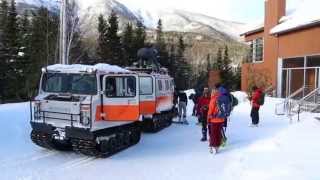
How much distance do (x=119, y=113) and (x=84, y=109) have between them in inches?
46.9

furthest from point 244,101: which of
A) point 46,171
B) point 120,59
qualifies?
point 120,59

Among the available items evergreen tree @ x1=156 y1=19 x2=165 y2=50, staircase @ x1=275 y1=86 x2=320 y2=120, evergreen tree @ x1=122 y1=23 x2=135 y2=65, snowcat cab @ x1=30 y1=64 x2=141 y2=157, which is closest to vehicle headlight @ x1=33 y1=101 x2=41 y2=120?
snowcat cab @ x1=30 y1=64 x2=141 y2=157

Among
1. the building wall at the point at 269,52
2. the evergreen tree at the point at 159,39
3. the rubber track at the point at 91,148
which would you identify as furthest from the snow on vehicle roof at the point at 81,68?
the evergreen tree at the point at 159,39

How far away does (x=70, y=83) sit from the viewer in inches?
531

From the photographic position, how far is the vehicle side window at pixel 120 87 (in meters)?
13.5

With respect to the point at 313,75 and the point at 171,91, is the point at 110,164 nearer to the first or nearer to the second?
the point at 171,91

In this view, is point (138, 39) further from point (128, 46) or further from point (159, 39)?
point (159, 39)

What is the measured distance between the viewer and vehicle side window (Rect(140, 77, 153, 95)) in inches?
694

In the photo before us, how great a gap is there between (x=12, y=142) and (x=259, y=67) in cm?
2748

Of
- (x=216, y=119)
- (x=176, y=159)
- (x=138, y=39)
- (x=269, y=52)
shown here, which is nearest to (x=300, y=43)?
(x=269, y=52)

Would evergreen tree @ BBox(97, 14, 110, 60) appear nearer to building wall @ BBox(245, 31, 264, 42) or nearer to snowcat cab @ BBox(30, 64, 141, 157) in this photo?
building wall @ BBox(245, 31, 264, 42)

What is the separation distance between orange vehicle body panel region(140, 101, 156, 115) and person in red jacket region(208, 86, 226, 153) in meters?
4.36

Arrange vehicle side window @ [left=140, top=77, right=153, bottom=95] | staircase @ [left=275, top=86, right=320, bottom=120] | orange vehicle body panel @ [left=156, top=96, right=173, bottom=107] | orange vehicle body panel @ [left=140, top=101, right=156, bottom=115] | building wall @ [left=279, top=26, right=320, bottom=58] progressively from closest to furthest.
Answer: orange vehicle body panel @ [left=140, top=101, right=156, bottom=115] < vehicle side window @ [left=140, top=77, right=153, bottom=95] < orange vehicle body panel @ [left=156, top=96, right=173, bottom=107] < staircase @ [left=275, top=86, right=320, bottom=120] < building wall @ [left=279, top=26, right=320, bottom=58]

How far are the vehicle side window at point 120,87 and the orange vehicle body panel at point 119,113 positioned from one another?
1.12 ft
